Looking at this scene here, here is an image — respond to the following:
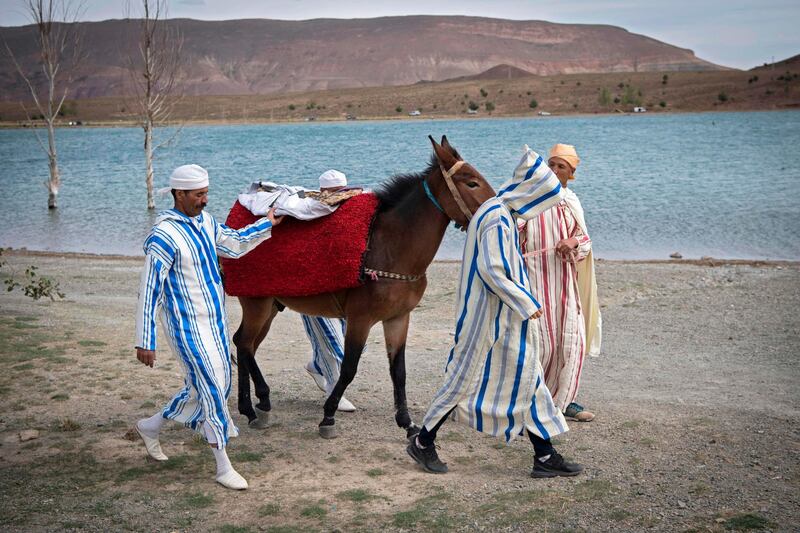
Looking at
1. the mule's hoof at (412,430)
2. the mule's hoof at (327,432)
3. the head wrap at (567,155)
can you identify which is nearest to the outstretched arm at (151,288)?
the mule's hoof at (327,432)

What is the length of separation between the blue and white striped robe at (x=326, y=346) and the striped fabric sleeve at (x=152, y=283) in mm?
2167

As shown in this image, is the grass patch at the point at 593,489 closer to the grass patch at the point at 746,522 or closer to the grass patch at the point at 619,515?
the grass patch at the point at 619,515

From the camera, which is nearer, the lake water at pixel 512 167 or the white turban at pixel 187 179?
A: the white turban at pixel 187 179

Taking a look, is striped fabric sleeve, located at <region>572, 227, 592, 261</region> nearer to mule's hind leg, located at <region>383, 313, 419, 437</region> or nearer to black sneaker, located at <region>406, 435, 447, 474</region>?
mule's hind leg, located at <region>383, 313, 419, 437</region>

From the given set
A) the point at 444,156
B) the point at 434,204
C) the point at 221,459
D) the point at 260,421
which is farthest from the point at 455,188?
the point at 260,421

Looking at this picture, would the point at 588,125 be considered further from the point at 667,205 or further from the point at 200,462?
the point at 200,462

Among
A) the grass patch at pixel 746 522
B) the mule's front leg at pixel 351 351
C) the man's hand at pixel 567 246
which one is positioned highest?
the man's hand at pixel 567 246

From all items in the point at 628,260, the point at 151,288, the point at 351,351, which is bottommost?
the point at 628,260

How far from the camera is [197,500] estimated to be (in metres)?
5.20

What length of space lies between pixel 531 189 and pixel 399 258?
4.11 feet

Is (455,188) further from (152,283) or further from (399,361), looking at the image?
(152,283)

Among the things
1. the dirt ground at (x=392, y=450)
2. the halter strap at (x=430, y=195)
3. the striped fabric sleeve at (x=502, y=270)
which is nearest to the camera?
the dirt ground at (x=392, y=450)

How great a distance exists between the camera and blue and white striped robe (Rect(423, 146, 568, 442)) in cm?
518

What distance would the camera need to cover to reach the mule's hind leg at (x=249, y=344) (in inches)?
262
